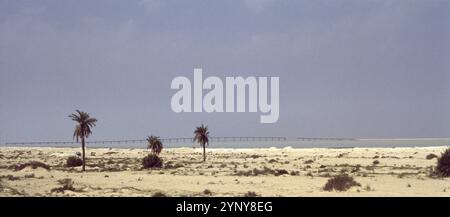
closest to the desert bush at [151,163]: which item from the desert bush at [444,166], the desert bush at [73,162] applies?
the desert bush at [73,162]

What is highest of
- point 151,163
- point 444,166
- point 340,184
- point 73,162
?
point 444,166

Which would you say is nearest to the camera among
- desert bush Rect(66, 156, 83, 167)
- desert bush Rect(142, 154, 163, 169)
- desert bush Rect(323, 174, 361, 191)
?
desert bush Rect(323, 174, 361, 191)

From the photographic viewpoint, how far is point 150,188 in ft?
104

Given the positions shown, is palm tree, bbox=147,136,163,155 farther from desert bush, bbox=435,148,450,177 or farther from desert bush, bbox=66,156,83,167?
desert bush, bbox=435,148,450,177

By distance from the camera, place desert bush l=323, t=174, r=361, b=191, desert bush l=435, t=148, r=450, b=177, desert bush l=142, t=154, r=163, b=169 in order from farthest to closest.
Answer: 1. desert bush l=142, t=154, r=163, b=169
2. desert bush l=435, t=148, r=450, b=177
3. desert bush l=323, t=174, r=361, b=191

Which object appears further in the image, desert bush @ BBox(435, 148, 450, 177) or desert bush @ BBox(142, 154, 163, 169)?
desert bush @ BBox(142, 154, 163, 169)

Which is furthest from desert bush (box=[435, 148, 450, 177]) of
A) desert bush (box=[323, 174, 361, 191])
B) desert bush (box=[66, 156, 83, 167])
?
desert bush (box=[66, 156, 83, 167])

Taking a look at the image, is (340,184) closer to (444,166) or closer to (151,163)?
(444,166)

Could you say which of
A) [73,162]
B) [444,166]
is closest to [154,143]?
[73,162]
